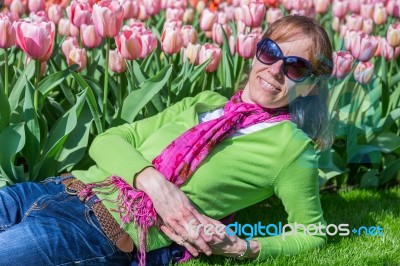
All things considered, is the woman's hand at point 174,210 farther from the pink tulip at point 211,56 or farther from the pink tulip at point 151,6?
the pink tulip at point 151,6

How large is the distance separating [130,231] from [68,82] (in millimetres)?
1282

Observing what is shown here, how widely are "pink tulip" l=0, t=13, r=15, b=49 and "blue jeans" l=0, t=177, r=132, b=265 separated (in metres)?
0.64

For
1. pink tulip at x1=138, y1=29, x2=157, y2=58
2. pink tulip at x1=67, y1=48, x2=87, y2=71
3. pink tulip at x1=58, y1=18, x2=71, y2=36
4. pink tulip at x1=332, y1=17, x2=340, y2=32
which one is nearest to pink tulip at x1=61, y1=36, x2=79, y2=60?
pink tulip at x1=67, y1=48, x2=87, y2=71

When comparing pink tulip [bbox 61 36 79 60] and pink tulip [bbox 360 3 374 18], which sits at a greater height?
pink tulip [bbox 61 36 79 60]

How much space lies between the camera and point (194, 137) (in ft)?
9.59

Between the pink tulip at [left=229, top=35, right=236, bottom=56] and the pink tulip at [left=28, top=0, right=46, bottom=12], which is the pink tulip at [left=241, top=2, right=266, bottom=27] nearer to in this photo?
the pink tulip at [left=229, top=35, right=236, bottom=56]

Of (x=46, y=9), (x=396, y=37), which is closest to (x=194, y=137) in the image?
(x=396, y=37)

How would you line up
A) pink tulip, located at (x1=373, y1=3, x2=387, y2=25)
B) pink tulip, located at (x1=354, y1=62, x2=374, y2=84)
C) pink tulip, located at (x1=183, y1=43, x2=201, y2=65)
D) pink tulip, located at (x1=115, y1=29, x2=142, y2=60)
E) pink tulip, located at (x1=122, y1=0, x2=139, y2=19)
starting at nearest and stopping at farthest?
pink tulip, located at (x1=115, y1=29, x2=142, y2=60) < pink tulip, located at (x1=183, y1=43, x2=201, y2=65) < pink tulip, located at (x1=354, y1=62, x2=374, y2=84) < pink tulip, located at (x1=122, y1=0, x2=139, y2=19) < pink tulip, located at (x1=373, y1=3, x2=387, y2=25)

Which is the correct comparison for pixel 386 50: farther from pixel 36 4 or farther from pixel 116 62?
pixel 36 4

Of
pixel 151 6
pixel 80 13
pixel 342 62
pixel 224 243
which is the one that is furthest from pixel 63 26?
pixel 224 243

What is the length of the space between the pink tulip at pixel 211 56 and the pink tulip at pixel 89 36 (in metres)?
0.49

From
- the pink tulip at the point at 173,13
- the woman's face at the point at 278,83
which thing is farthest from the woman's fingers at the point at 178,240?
the pink tulip at the point at 173,13

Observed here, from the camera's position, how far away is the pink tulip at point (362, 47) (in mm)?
3990

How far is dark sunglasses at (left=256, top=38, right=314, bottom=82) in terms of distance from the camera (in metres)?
2.88
